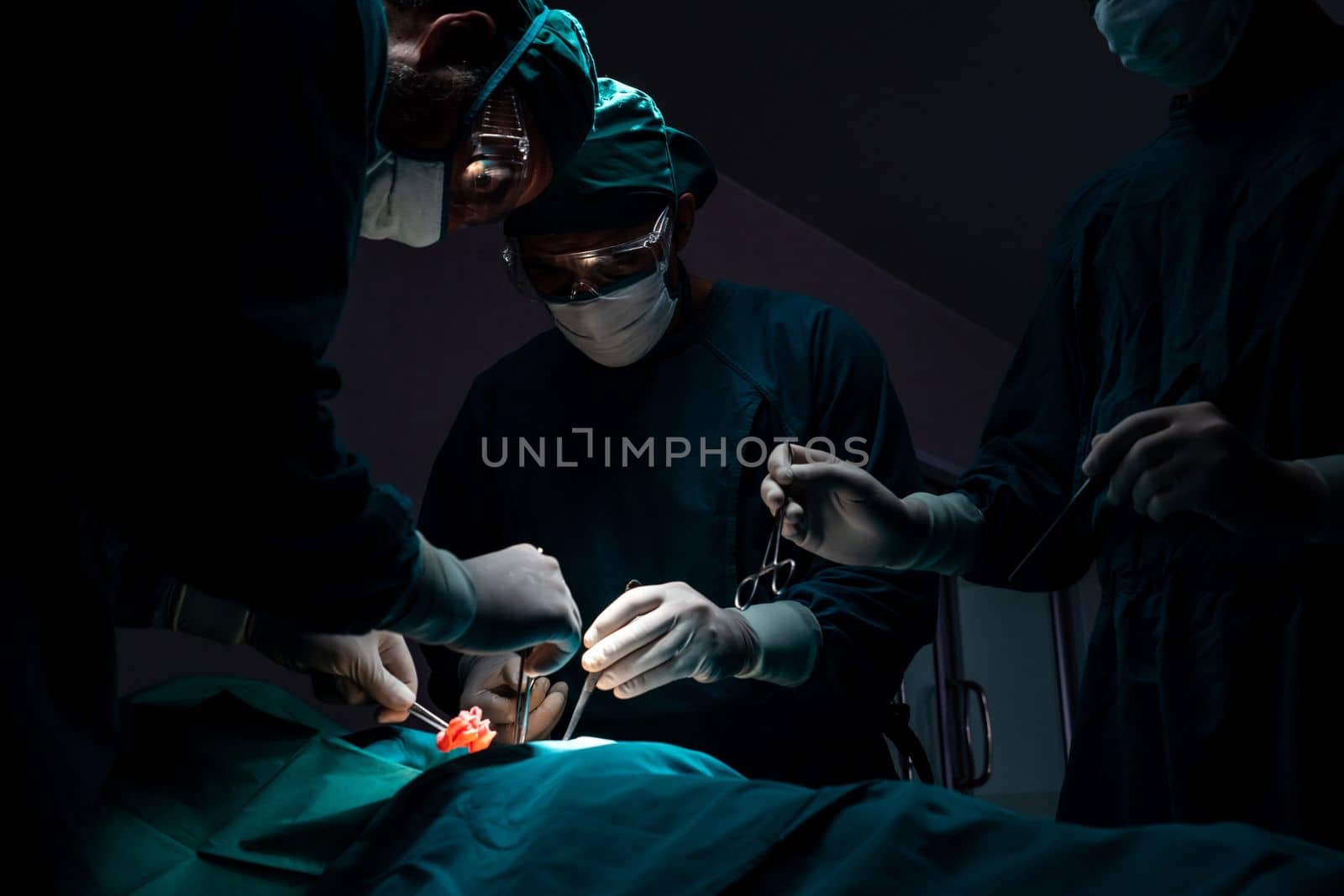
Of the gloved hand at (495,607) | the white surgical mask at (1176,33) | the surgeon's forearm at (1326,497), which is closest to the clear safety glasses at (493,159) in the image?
the gloved hand at (495,607)

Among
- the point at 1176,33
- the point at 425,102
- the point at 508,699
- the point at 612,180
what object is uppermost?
the point at 1176,33

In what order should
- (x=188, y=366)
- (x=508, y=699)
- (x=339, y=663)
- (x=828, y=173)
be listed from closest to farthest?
(x=188, y=366) < (x=339, y=663) < (x=508, y=699) < (x=828, y=173)

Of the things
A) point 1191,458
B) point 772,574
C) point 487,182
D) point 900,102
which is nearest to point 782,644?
point 772,574

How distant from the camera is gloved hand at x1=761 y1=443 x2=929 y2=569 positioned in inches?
71.6

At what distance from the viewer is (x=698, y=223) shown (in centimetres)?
386

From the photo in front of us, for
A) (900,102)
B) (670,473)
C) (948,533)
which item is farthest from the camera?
(900,102)

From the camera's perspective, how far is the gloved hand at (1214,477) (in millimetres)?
1402

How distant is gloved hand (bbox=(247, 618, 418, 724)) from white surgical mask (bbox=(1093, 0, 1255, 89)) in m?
1.49

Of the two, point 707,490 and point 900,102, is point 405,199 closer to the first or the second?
point 707,490

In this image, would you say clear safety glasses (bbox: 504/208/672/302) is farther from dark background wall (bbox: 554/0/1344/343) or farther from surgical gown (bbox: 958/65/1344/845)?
dark background wall (bbox: 554/0/1344/343)

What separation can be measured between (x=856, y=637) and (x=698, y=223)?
2.07m

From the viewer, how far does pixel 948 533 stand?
1.83 metres

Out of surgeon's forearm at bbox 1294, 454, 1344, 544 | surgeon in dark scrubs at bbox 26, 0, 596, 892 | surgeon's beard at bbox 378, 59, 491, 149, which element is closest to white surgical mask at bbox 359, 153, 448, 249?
surgeon's beard at bbox 378, 59, 491, 149

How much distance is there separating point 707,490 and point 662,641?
45 centimetres
